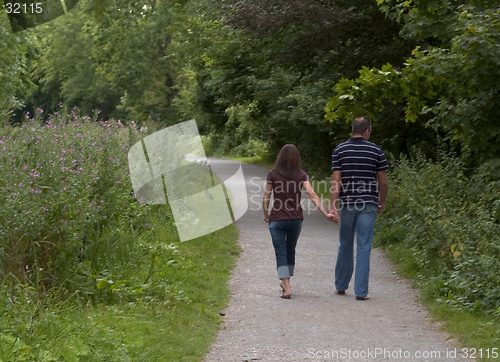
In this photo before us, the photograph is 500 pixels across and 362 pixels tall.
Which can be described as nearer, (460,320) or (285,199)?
(460,320)

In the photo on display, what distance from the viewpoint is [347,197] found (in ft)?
27.2

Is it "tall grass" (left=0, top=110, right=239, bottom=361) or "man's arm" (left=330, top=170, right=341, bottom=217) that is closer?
"tall grass" (left=0, top=110, right=239, bottom=361)

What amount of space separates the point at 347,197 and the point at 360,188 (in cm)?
19

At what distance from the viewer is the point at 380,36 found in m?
16.0

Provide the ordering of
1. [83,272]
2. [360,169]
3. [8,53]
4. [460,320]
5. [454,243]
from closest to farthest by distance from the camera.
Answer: [460,320] → [83,272] → [360,169] → [454,243] → [8,53]

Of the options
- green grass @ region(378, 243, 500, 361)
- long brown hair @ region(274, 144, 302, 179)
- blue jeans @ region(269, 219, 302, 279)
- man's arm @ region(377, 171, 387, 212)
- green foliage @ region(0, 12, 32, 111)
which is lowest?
green grass @ region(378, 243, 500, 361)

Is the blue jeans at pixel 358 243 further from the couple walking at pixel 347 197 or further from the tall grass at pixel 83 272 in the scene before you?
the tall grass at pixel 83 272

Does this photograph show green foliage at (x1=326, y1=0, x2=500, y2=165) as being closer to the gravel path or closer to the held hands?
the gravel path

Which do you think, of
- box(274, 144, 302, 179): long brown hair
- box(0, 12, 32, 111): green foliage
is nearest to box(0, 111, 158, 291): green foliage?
box(274, 144, 302, 179): long brown hair

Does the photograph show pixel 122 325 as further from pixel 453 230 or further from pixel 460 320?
pixel 453 230

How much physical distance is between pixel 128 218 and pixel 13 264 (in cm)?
382

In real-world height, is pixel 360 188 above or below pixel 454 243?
above

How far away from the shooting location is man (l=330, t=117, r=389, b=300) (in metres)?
8.20

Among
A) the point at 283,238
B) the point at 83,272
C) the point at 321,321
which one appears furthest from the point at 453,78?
the point at 83,272
